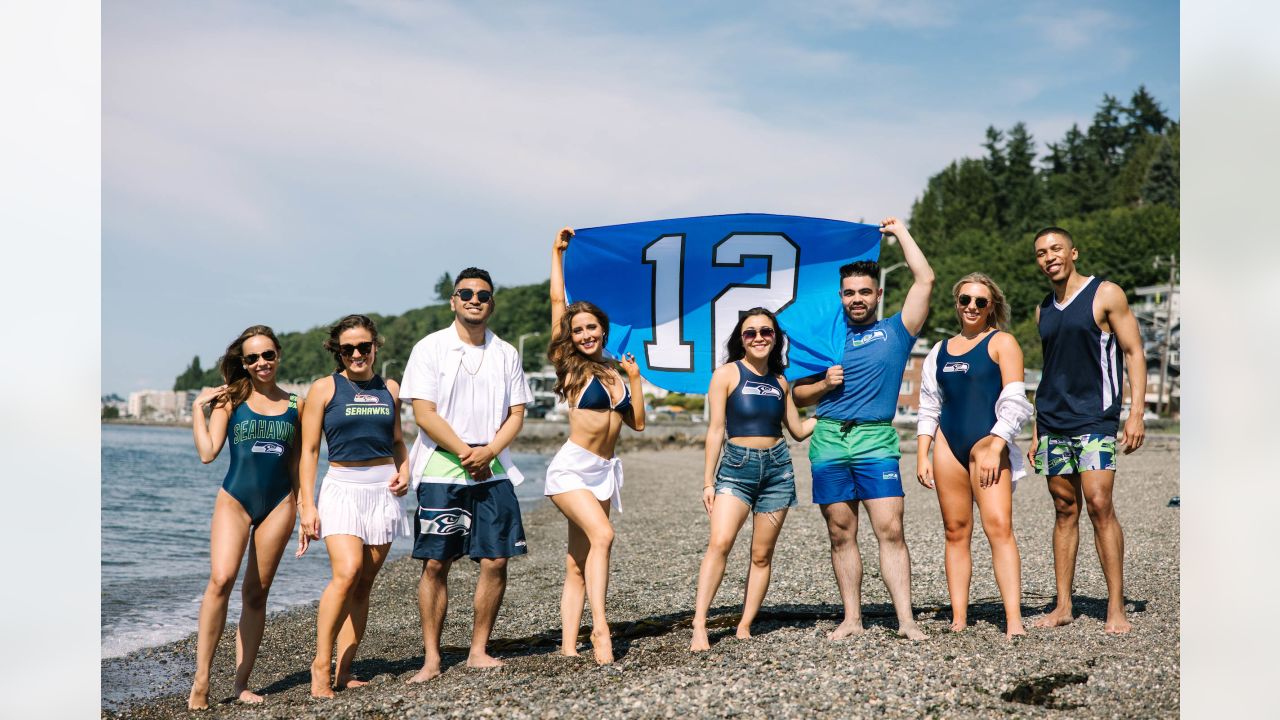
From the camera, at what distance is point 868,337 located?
6.66m

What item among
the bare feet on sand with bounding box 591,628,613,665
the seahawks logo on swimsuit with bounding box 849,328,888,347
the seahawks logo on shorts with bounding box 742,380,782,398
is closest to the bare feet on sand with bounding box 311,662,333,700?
the bare feet on sand with bounding box 591,628,613,665

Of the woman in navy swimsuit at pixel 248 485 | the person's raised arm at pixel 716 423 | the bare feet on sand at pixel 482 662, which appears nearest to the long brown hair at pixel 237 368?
the woman in navy swimsuit at pixel 248 485

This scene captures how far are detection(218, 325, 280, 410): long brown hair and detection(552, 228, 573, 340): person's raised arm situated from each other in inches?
71.5

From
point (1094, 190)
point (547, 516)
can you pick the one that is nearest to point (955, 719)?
point (547, 516)

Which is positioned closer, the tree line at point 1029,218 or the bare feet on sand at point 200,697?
the bare feet on sand at point 200,697

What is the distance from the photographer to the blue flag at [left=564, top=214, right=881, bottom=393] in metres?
7.83

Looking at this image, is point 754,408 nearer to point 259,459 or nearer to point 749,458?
point 749,458

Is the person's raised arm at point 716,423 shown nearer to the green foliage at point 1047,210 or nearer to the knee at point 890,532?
the knee at point 890,532

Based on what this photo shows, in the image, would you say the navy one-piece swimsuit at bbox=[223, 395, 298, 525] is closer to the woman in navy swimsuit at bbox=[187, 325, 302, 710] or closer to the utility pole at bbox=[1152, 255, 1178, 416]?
the woman in navy swimsuit at bbox=[187, 325, 302, 710]

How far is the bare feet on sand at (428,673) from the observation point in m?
6.23

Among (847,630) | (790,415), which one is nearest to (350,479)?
(790,415)

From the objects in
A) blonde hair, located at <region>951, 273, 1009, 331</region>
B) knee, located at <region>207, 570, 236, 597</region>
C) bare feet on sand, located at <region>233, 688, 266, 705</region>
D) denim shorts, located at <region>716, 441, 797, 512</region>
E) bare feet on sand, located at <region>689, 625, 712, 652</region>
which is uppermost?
blonde hair, located at <region>951, 273, 1009, 331</region>

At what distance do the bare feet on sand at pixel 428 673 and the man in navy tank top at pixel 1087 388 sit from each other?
159 inches

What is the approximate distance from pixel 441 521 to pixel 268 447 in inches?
45.1
